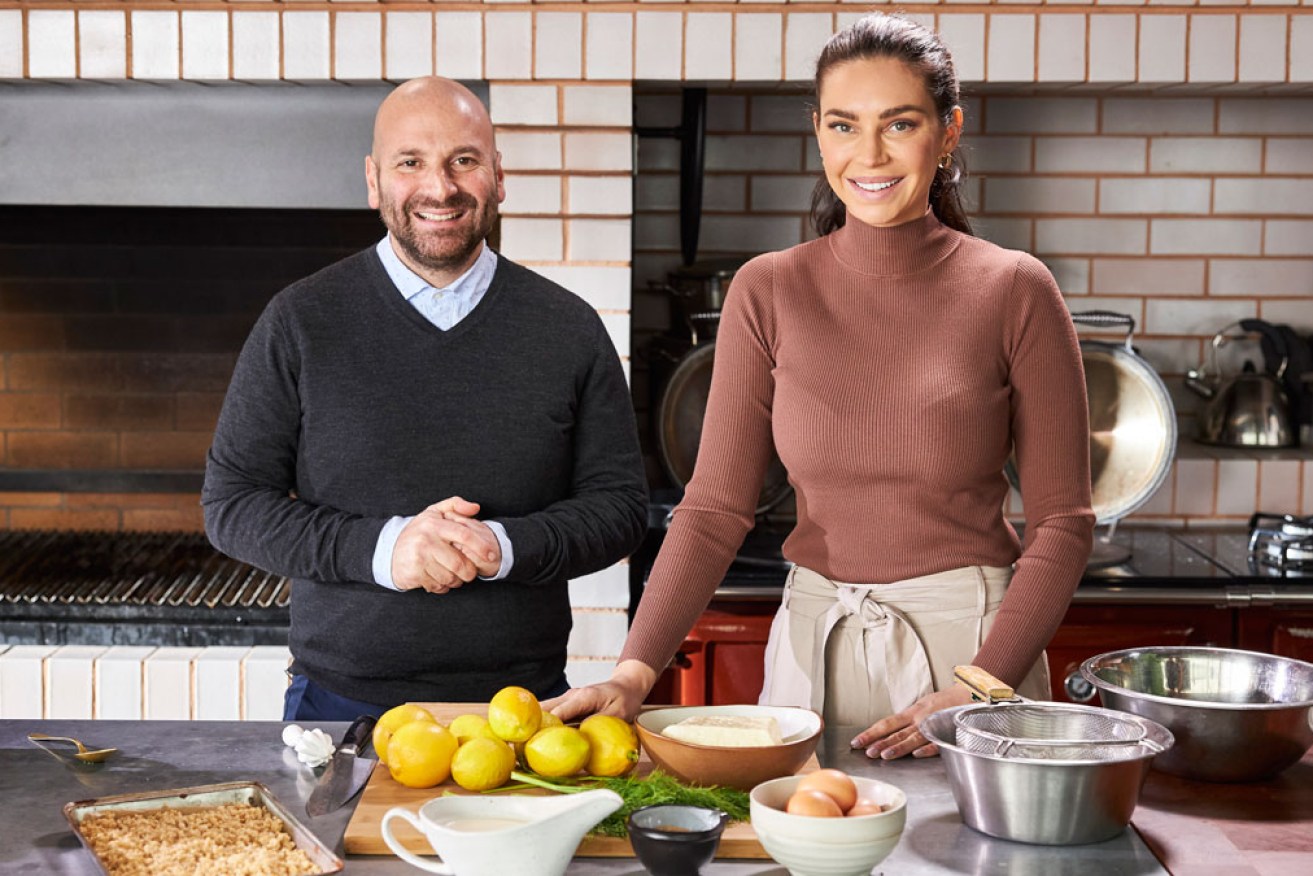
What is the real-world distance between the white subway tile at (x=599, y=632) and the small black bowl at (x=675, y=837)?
1799 millimetres

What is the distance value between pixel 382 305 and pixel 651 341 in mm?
1461

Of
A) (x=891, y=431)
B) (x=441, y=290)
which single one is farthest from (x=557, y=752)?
(x=441, y=290)

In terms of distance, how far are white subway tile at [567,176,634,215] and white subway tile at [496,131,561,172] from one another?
0.25ft

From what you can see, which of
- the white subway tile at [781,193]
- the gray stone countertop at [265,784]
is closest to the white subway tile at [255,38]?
the white subway tile at [781,193]

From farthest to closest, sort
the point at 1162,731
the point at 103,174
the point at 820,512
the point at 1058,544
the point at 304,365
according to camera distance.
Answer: the point at 103,174 → the point at 304,365 → the point at 820,512 → the point at 1058,544 → the point at 1162,731

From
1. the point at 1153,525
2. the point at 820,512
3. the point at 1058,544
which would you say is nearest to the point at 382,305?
the point at 820,512

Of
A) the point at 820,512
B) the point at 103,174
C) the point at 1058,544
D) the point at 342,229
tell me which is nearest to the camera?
the point at 1058,544

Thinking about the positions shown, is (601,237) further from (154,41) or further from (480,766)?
(480,766)

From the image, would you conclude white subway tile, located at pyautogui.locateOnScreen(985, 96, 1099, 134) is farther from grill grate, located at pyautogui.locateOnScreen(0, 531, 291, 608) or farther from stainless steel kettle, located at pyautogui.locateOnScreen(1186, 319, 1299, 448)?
grill grate, located at pyautogui.locateOnScreen(0, 531, 291, 608)

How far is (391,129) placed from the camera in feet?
6.93

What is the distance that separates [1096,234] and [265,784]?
9.01 ft

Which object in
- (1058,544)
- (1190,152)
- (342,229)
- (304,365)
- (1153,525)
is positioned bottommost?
(1153,525)

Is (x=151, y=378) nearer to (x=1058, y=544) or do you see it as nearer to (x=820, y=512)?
(x=820, y=512)

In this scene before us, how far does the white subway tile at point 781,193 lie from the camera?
12.0 ft
